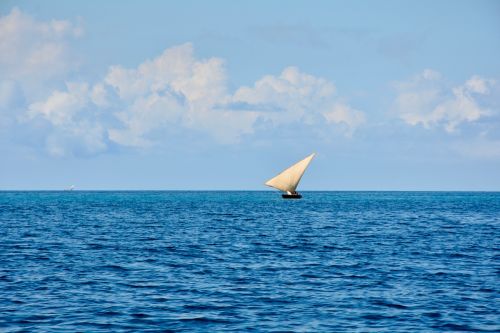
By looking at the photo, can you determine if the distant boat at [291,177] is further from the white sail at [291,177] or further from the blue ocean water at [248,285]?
the blue ocean water at [248,285]

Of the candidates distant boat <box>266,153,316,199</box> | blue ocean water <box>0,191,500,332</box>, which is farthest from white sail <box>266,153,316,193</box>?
blue ocean water <box>0,191,500,332</box>

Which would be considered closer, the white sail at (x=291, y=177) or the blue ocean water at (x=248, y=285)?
the blue ocean water at (x=248, y=285)

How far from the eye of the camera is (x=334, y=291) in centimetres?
3089

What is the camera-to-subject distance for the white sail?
489ft

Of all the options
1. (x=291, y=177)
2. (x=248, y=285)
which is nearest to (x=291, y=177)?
(x=291, y=177)

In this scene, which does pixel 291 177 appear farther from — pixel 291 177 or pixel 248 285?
pixel 248 285

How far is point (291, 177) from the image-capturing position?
511ft

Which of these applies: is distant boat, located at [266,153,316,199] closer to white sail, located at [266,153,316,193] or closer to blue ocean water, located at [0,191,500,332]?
white sail, located at [266,153,316,193]

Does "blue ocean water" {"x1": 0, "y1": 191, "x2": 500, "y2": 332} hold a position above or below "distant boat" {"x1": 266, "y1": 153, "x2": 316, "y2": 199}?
below

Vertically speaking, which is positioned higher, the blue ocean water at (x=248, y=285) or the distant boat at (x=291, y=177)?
the distant boat at (x=291, y=177)

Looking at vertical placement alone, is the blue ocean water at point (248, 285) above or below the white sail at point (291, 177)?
below

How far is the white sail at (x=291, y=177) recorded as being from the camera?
5866 inches

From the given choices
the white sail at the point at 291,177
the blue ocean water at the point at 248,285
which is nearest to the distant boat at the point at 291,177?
the white sail at the point at 291,177

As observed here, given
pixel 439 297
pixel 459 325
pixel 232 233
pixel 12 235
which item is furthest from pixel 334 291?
pixel 12 235
